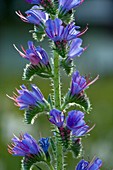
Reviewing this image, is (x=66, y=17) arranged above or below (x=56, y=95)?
above

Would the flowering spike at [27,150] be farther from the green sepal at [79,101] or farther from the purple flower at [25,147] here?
the green sepal at [79,101]

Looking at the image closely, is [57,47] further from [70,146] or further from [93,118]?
[93,118]

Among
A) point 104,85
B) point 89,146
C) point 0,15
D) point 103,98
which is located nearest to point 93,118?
point 89,146

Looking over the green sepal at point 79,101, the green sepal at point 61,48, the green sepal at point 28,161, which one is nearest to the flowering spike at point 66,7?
the green sepal at point 61,48

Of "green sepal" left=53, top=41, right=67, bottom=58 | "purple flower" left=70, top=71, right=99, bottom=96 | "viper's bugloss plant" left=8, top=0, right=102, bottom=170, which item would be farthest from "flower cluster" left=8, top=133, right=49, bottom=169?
"green sepal" left=53, top=41, right=67, bottom=58

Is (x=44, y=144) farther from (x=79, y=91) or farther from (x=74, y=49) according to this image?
(x=74, y=49)

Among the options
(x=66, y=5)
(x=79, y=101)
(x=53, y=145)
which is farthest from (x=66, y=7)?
(x=53, y=145)

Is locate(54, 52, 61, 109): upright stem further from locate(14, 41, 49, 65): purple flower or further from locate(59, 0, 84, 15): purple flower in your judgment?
locate(59, 0, 84, 15): purple flower
